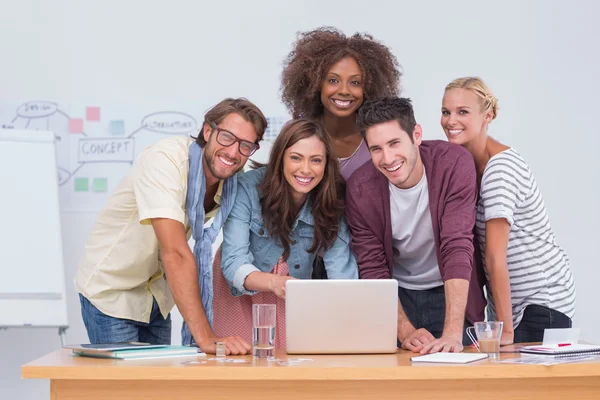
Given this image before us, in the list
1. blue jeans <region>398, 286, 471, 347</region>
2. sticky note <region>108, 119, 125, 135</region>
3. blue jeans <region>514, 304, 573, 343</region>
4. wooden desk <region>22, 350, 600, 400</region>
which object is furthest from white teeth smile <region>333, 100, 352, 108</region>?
sticky note <region>108, 119, 125, 135</region>

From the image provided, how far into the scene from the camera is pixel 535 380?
6.40 feet

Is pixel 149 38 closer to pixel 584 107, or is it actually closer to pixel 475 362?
pixel 584 107

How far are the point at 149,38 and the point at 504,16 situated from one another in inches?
79.2

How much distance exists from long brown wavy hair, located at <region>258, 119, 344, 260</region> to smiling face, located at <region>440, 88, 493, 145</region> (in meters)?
0.44

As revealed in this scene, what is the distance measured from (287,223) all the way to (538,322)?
0.90 meters

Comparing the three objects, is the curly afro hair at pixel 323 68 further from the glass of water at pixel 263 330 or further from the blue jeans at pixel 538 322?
the glass of water at pixel 263 330

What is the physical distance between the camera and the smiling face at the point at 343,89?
296 centimetres

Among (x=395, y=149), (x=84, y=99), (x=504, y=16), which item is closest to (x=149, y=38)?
(x=84, y=99)

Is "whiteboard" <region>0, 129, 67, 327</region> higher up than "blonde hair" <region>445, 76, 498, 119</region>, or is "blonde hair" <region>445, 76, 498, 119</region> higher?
"blonde hair" <region>445, 76, 498, 119</region>

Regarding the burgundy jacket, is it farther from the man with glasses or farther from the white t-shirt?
the man with glasses

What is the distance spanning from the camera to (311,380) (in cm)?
192

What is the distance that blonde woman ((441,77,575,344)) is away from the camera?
2.49m

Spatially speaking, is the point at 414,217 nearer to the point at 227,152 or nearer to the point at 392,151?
the point at 392,151

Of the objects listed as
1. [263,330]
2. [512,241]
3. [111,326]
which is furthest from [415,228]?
[111,326]
